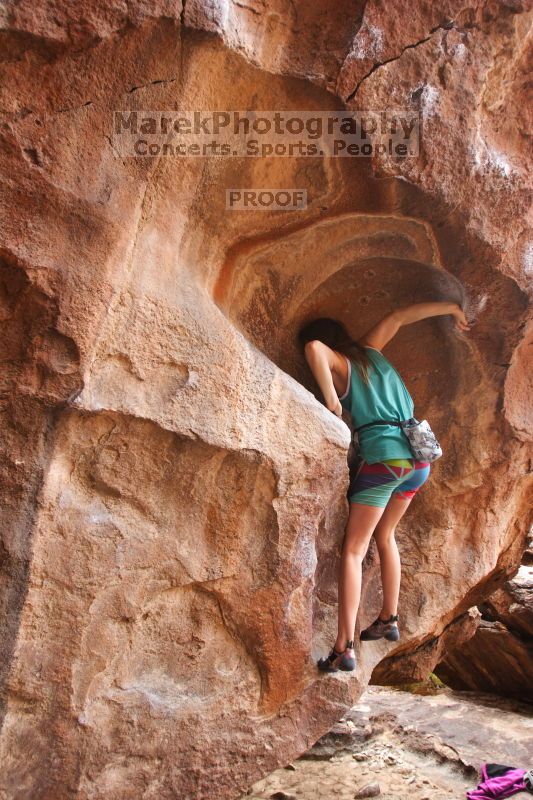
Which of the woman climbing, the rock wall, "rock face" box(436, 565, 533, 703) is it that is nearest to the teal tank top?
the woman climbing

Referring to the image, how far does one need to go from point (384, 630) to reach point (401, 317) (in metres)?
1.62

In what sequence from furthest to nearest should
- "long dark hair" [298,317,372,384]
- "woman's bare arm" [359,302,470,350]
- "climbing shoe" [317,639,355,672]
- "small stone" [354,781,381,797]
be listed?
"small stone" [354,781,381,797] → "woman's bare arm" [359,302,470,350] → "long dark hair" [298,317,372,384] → "climbing shoe" [317,639,355,672]

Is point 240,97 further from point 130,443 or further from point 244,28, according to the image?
point 130,443

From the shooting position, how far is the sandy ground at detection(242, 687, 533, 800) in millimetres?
4078

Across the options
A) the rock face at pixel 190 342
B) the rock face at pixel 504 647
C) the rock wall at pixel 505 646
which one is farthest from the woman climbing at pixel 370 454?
the rock face at pixel 504 647

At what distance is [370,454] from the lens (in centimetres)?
306

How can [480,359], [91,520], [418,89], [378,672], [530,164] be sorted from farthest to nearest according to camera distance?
[378,672], [480,359], [530,164], [418,89], [91,520]

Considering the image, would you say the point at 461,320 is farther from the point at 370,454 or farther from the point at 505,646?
the point at 505,646

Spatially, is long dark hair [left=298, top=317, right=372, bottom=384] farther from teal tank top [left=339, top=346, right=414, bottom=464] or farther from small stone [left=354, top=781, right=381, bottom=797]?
small stone [left=354, top=781, right=381, bottom=797]

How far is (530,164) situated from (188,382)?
80.3 inches

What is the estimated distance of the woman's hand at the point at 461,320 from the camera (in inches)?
133

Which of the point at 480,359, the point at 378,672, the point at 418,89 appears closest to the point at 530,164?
the point at 418,89

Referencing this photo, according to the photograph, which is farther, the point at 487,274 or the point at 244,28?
the point at 487,274

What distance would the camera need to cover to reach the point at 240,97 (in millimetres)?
2508
